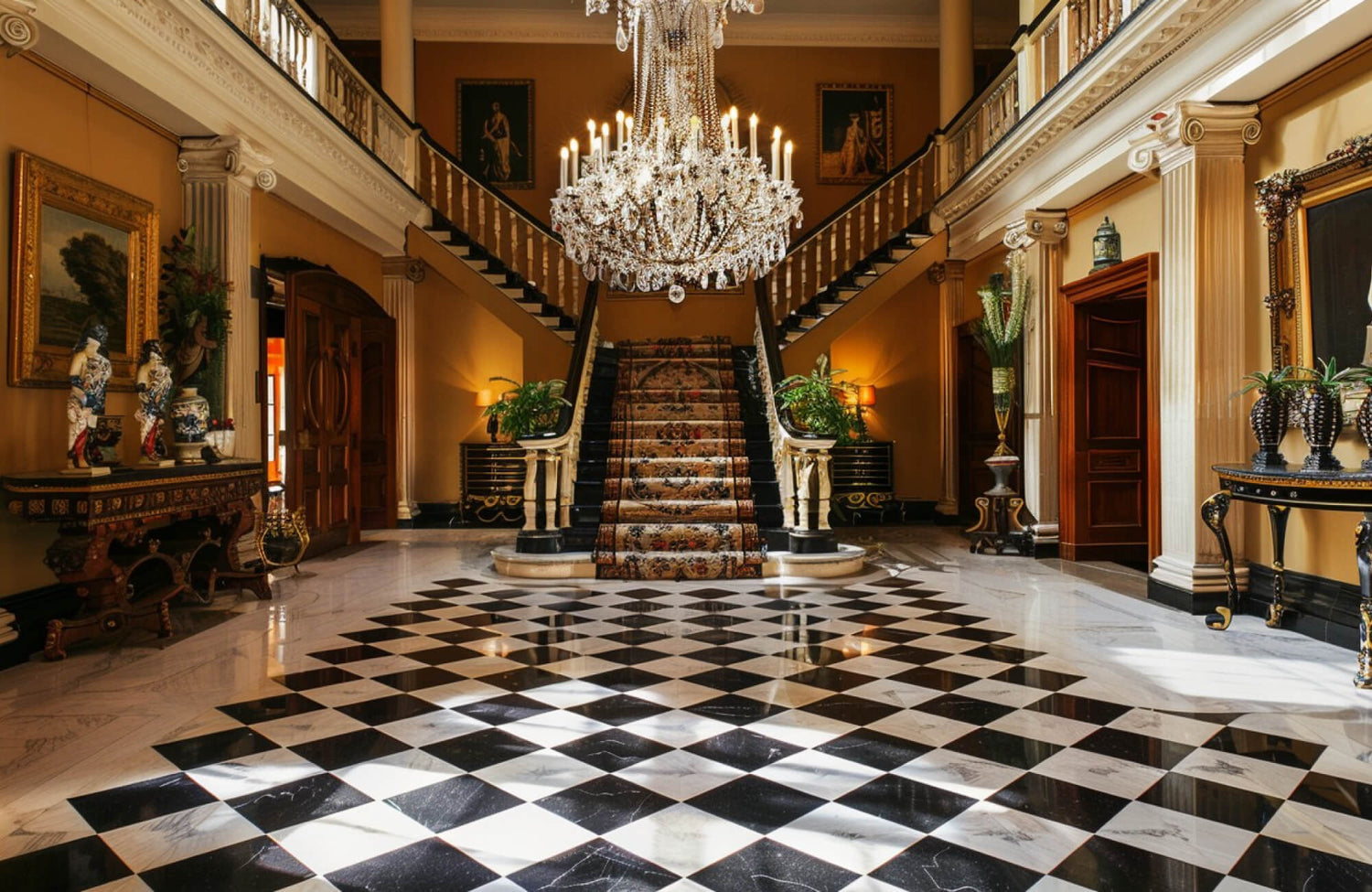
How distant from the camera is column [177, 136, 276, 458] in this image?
6160 mm

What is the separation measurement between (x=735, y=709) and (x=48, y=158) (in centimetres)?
465

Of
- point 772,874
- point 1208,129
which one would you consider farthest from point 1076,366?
point 772,874

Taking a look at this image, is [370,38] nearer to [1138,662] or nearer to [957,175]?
[957,175]

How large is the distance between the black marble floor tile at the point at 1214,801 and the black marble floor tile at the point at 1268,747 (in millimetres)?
380

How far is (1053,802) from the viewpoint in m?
2.68

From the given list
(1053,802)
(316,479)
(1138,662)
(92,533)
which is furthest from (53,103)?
(1138,662)

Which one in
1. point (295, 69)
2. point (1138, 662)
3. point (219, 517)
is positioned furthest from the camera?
point (295, 69)

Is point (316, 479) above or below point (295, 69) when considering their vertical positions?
below

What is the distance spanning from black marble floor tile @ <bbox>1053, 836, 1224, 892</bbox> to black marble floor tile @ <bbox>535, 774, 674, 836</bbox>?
1125 millimetres

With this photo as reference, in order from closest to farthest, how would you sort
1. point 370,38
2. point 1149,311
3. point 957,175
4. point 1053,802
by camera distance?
point 1053,802
point 1149,311
point 957,175
point 370,38

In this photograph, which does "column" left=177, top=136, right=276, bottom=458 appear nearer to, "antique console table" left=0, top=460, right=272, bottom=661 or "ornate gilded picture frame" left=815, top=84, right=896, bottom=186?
"antique console table" left=0, top=460, right=272, bottom=661

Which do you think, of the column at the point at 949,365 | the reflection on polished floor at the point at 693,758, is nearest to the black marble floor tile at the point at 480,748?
the reflection on polished floor at the point at 693,758

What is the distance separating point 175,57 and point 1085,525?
7.65 m

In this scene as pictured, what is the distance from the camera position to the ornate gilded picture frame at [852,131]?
41.6 ft
